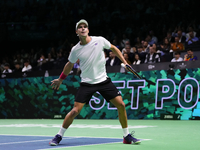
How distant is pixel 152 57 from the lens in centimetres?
1478

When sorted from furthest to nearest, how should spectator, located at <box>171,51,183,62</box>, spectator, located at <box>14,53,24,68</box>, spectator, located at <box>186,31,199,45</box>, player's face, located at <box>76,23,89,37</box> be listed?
spectator, located at <box>14,53,24,68</box>, spectator, located at <box>186,31,199,45</box>, spectator, located at <box>171,51,183,62</box>, player's face, located at <box>76,23,89,37</box>

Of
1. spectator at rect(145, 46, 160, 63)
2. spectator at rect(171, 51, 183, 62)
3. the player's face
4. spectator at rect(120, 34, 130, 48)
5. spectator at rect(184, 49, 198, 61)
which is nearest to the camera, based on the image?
the player's face

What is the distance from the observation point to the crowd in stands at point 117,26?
1573 cm

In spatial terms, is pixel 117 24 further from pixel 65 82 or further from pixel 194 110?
pixel 194 110

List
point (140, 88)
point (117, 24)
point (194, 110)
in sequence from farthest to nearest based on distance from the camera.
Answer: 1. point (117, 24)
2. point (140, 88)
3. point (194, 110)

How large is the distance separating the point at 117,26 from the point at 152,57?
833 cm

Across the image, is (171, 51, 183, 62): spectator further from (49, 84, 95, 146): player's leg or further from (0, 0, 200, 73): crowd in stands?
(49, 84, 95, 146): player's leg

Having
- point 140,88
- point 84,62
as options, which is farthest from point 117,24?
point 84,62

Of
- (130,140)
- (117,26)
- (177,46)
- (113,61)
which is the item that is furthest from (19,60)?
(130,140)

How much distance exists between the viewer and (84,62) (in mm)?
6230

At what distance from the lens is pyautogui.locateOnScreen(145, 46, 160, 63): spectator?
14.5 meters

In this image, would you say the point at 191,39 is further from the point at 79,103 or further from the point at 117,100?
the point at 79,103

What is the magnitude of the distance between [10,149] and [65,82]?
9999mm

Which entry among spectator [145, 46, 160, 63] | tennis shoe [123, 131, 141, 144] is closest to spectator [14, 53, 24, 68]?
spectator [145, 46, 160, 63]
